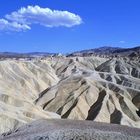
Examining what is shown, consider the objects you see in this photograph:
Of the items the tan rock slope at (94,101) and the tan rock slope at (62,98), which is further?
the tan rock slope at (94,101)

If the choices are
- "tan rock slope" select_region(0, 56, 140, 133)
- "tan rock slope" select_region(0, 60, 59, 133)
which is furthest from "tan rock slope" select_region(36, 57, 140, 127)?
"tan rock slope" select_region(0, 60, 59, 133)

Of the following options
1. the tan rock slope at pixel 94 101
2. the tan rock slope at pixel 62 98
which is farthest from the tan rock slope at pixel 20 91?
the tan rock slope at pixel 94 101

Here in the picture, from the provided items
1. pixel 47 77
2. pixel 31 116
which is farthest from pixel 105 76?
pixel 31 116

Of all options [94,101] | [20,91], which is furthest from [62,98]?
[20,91]

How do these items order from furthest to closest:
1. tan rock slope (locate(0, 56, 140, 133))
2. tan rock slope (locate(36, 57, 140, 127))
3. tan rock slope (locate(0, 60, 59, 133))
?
tan rock slope (locate(36, 57, 140, 127)) → tan rock slope (locate(0, 56, 140, 133)) → tan rock slope (locate(0, 60, 59, 133))

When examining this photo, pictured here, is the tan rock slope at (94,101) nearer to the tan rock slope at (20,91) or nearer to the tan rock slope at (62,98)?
the tan rock slope at (62,98)

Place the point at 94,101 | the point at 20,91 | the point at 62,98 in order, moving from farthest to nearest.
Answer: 1. the point at 20,91
2. the point at 62,98
3. the point at 94,101

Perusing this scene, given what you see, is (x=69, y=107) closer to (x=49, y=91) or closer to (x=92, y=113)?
(x=92, y=113)

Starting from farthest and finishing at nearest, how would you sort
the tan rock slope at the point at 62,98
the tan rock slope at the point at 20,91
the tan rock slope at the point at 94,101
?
the tan rock slope at the point at 94,101, the tan rock slope at the point at 62,98, the tan rock slope at the point at 20,91

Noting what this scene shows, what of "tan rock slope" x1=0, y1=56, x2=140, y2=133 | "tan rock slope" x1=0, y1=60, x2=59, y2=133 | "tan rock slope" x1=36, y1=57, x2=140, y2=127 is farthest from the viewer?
"tan rock slope" x1=36, y1=57, x2=140, y2=127

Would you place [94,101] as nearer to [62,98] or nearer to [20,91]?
[62,98]

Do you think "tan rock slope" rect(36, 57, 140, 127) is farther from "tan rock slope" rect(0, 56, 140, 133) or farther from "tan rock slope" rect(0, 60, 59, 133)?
"tan rock slope" rect(0, 60, 59, 133)

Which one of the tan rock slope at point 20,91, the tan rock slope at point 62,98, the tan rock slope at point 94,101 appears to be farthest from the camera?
the tan rock slope at point 94,101
